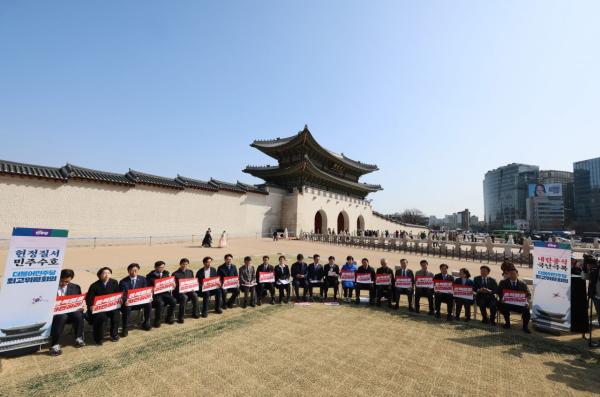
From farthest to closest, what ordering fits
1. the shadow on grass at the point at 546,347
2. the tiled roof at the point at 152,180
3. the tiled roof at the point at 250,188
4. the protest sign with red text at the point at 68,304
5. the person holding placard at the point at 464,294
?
the tiled roof at the point at 250,188
the tiled roof at the point at 152,180
the person holding placard at the point at 464,294
the protest sign with red text at the point at 68,304
the shadow on grass at the point at 546,347

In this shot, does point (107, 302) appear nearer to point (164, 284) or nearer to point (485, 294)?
point (164, 284)

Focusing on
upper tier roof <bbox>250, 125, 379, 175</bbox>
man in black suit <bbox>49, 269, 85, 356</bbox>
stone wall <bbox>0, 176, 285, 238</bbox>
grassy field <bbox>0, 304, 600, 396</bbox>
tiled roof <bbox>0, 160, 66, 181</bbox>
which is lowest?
grassy field <bbox>0, 304, 600, 396</bbox>

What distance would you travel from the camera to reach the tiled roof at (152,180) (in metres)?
19.8

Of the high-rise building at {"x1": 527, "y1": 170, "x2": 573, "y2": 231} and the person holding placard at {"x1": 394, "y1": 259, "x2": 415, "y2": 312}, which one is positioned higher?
the high-rise building at {"x1": 527, "y1": 170, "x2": 573, "y2": 231}

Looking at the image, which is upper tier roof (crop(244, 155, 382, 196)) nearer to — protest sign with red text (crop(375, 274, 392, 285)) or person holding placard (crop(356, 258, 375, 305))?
person holding placard (crop(356, 258, 375, 305))

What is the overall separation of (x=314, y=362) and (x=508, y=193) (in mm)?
111930

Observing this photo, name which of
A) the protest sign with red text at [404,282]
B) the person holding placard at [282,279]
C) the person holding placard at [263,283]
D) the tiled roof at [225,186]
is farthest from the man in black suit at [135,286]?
the tiled roof at [225,186]

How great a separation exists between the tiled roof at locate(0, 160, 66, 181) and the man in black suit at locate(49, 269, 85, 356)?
1496 centimetres

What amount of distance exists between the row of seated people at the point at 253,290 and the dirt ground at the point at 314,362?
370 mm

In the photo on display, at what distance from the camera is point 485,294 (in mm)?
6465

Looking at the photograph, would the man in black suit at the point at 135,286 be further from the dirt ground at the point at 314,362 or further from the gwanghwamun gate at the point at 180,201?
the gwanghwamun gate at the point at 180,201

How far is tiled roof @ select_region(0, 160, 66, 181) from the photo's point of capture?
47.8 feet

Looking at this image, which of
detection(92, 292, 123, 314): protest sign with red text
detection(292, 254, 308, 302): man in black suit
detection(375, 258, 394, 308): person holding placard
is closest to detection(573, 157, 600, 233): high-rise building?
detection(375, 258, 394, 308): person holding placard

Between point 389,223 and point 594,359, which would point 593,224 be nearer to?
point 389,223
